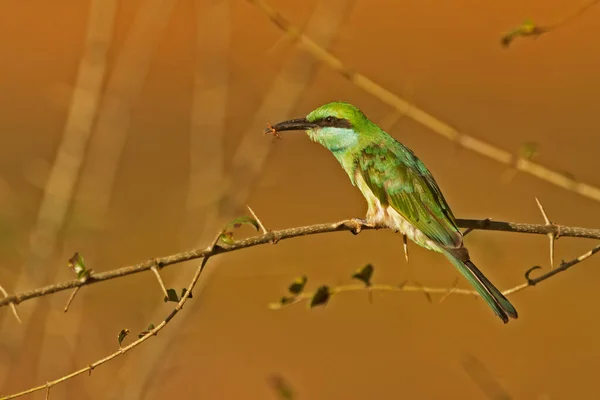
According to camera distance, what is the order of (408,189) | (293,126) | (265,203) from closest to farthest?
(408,189) < (293,126) < (265,203)

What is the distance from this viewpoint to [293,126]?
121 inches

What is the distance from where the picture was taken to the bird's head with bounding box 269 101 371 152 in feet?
10.1

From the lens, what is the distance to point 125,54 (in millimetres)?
3699

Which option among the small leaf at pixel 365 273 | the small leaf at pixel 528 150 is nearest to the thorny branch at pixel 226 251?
the small leaf at pixel 365 273

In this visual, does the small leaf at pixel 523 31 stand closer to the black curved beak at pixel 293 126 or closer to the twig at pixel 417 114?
the twig at pixel 417 114

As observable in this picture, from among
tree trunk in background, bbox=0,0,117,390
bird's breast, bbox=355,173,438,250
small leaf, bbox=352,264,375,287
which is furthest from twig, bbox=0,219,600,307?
tree trunk in background, bbox=0,0,117,390

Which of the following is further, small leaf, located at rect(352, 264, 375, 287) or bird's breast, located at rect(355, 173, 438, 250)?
bird's breast, located at rect(355, 173, 438, 250)

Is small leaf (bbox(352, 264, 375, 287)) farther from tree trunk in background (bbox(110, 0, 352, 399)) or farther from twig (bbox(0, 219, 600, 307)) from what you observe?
tree trunk in background (bbox(110, 0, 352, 399))

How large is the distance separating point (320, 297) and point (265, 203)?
292 inches

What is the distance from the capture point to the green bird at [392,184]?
8.55ft

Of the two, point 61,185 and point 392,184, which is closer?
point 392,184

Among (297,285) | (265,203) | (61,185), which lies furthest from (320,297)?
(265,203)

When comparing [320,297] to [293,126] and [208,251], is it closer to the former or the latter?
[208,251]

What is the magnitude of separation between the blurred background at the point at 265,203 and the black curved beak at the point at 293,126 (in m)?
0.05
